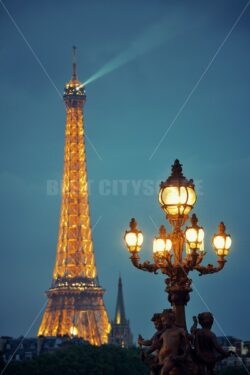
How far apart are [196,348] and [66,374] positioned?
279ft

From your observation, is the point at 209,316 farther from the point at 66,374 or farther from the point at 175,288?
the point at 66,374

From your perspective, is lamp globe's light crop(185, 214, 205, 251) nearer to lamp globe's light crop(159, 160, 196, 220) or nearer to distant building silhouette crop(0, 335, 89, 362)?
lamp globe's light crop(159, 160, 196, 220)

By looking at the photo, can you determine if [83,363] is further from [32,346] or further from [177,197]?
[177,197]

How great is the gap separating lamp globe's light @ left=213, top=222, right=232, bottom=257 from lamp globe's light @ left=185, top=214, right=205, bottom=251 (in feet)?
1.24

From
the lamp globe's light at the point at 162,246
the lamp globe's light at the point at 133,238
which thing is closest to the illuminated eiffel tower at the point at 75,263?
the lamp globe's light at the point at 133,238

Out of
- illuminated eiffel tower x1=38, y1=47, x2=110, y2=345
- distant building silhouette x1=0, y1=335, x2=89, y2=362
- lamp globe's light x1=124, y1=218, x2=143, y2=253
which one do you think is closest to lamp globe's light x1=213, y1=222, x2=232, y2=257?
lamp globe's light x1=124, y1=218, x2=143, y2=253

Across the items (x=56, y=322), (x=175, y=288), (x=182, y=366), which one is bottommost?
(x=182, y=366)

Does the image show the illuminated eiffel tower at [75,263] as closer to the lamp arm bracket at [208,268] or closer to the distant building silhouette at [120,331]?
the distant building silhouette at [120,331]

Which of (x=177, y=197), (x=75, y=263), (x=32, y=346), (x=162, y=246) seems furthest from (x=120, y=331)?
(x=162, y=246)

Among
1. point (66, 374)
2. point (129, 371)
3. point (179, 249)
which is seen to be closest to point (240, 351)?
point (129, 371)

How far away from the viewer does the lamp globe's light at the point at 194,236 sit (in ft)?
87.0

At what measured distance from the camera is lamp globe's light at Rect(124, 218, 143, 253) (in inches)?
1068

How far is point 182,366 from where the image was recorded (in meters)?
23.7

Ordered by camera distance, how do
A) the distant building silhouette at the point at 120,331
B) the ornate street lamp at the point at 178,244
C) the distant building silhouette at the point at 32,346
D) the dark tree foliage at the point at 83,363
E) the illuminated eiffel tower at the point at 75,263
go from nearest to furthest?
the ornate street lamp at the point at 178,244 < the dark tree foliage at the point at 83,363 < the distant building silhouette at the point at 32,346 < the illuminated eiffel tower at the point at 75,263 < the distant building silhouette at the point at 120,331
